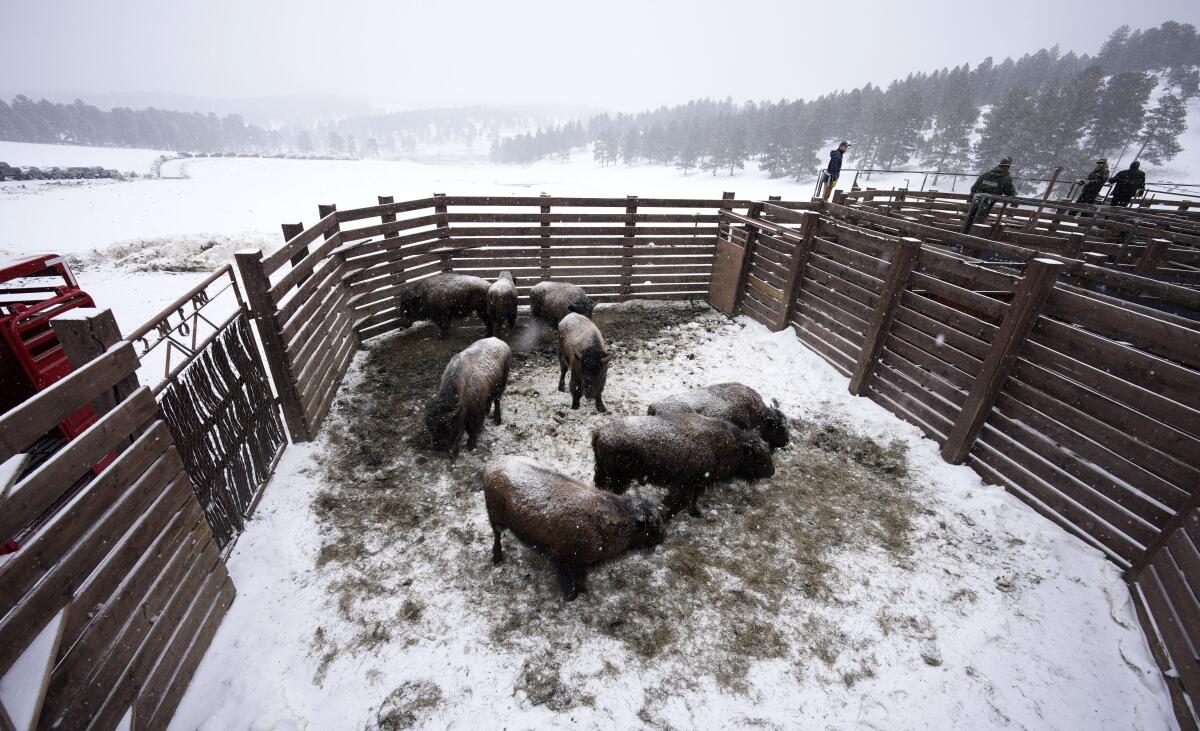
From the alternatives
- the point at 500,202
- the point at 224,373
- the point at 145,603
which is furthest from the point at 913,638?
the point at 500,202

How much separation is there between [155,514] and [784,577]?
4878 millimetres

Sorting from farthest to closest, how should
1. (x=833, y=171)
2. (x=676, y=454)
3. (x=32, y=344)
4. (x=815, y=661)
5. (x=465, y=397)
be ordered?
(x=833, y=171) < (x=465, y=397) < (x=676, y=454) < (x=32, y=344) < (x=815, y=661)

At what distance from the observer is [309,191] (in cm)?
3531

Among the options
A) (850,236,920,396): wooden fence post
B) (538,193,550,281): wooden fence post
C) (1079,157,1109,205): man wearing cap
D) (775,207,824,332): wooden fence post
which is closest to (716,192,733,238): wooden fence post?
(775,207,824,332): wooden fence post

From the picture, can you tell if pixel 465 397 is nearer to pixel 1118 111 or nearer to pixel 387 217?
pixel 387 217

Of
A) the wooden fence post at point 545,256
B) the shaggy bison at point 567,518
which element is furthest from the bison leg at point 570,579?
the wooden fence post at point 545,256

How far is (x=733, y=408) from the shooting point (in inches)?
221

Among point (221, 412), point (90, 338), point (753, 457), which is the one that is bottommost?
point (753, 457)

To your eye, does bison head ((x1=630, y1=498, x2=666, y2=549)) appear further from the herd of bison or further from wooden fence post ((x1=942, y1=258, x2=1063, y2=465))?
wooden fence post ((x1=942, y1=258, x2=1063, y2=465))

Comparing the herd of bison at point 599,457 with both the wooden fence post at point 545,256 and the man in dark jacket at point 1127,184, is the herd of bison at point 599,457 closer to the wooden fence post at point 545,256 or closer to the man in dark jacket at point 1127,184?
the wooden fence post at point 545,256

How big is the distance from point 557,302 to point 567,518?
16.6 ft

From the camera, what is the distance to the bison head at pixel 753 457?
497 centimetres

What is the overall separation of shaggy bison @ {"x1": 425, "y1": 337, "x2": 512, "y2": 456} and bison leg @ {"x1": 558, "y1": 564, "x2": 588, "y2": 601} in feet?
7.28

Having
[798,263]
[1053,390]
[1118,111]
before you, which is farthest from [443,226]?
[1118,111]
